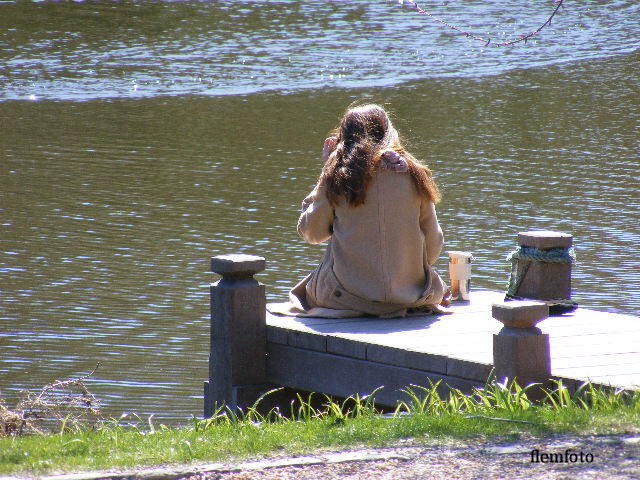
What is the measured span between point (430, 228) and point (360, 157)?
56 cm

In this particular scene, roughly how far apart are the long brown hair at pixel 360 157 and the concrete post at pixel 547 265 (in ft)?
3.19

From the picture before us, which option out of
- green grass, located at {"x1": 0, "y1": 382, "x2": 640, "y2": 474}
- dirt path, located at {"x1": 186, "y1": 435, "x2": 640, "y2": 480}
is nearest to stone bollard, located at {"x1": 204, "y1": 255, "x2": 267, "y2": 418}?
green grass, located at {"x1": 0, "y1": 382, "x2": 640, "y2": 474}

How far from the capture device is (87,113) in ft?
61.5

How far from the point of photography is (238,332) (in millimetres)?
5938

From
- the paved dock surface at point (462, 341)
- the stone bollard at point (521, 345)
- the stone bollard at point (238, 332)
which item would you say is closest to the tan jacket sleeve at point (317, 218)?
the stone bollard at point (238, 332)

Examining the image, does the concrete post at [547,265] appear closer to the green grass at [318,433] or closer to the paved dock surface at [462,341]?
the paved dock surface at [462,341]

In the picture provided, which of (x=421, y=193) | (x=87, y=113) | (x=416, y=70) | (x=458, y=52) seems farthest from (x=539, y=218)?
(x=458, y=52)

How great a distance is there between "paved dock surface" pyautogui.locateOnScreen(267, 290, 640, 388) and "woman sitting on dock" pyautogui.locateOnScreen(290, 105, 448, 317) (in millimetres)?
121

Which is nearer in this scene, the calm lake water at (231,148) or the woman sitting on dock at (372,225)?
the woman sitting on dock at (372,225)

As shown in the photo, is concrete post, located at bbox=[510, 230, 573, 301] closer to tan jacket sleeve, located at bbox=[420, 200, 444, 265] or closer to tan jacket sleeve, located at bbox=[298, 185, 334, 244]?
tan jacket sleeve, located at bbox=[420, 200, 444, 265]

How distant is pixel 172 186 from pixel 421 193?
7739 millimetres

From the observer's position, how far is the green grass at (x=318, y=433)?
156 inches

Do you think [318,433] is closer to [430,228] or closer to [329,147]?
[430,228]

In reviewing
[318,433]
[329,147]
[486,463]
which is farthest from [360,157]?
[486,463]
